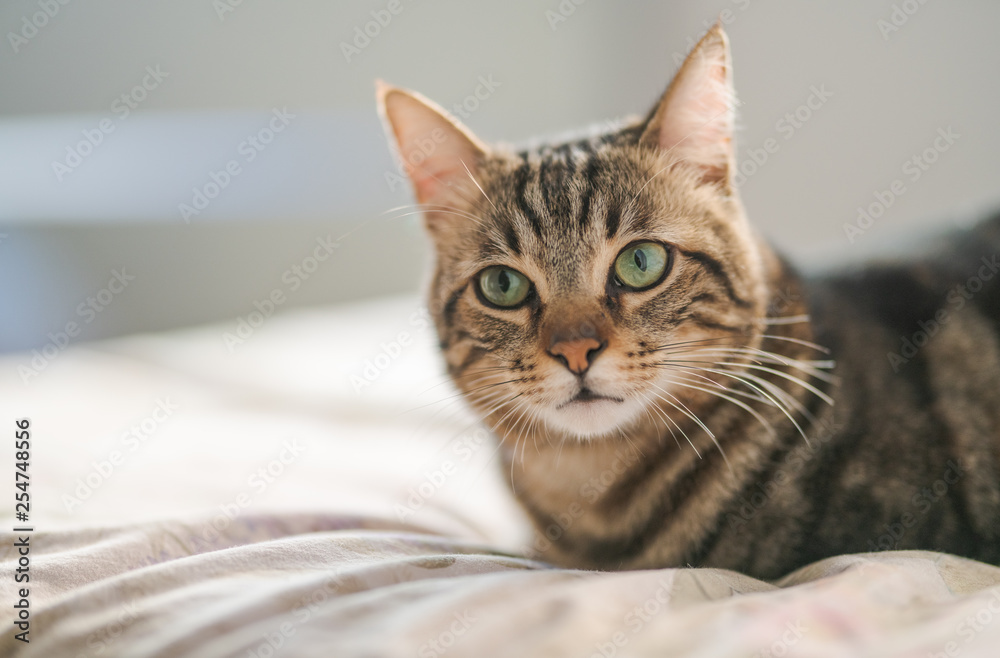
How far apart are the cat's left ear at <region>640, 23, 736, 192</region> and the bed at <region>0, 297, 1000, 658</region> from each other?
0.55 metres

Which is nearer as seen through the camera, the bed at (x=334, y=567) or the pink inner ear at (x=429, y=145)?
the bed at (x=334, y=567)

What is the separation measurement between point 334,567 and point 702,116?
0.84 m

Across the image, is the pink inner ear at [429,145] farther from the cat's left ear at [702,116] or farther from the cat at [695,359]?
the cat's left ear at [702,116]

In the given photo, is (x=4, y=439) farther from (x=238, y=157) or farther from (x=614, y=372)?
(x=238, y=157)

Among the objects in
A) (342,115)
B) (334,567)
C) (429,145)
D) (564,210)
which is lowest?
(334,567)

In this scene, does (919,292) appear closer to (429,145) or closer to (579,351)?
(579,351)

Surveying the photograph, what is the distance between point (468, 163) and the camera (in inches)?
46.3

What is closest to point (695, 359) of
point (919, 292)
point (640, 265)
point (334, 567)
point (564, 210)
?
point (640, 265)

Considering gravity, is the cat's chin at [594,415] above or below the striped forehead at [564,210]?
below

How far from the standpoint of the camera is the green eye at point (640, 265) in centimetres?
100

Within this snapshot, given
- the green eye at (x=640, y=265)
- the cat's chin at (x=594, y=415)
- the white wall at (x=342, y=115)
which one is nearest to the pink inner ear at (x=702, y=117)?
the green eye at (x=640, y=265)

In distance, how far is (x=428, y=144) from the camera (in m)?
1.18

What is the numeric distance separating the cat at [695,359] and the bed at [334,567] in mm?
137

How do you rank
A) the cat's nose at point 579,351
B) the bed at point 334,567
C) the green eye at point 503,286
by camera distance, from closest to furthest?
1. the bed at point 334,567
2. the cat's nose at point 579,351
3. the green eye at point 503,286
